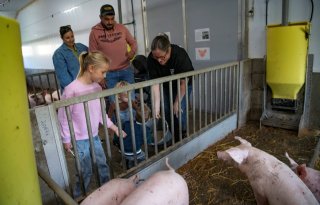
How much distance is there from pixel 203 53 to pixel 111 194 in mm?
3796

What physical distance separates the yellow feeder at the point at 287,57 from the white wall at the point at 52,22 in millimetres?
3176

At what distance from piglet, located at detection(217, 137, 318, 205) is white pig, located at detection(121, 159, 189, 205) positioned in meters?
0.49

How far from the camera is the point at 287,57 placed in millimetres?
3566

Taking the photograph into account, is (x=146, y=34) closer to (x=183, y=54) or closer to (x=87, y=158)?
(x=183, y=54)

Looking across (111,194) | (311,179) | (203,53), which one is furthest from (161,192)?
(203,53)

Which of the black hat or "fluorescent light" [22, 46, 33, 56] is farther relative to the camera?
"fluorescent light" [22, 46, 33, 56]

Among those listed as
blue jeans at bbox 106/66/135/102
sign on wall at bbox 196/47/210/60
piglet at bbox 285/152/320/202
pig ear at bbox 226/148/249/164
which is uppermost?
sign on wall at bbox 196/47/210/60

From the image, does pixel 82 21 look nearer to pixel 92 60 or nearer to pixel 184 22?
pixel 184 22

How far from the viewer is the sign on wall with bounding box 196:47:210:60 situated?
4875 mm

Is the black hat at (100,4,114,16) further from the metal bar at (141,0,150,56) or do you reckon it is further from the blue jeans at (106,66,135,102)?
the metal bar at (141,0,150,56)

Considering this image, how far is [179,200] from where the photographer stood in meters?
1.71

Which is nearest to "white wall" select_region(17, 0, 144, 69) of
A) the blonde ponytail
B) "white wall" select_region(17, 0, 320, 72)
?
"white wall" select_region(17, 0, 320, 72)

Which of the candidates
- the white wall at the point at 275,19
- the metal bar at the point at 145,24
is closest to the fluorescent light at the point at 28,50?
the metal bar at the point at 145,24

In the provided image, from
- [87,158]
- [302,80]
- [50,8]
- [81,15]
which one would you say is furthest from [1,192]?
[50,8]
